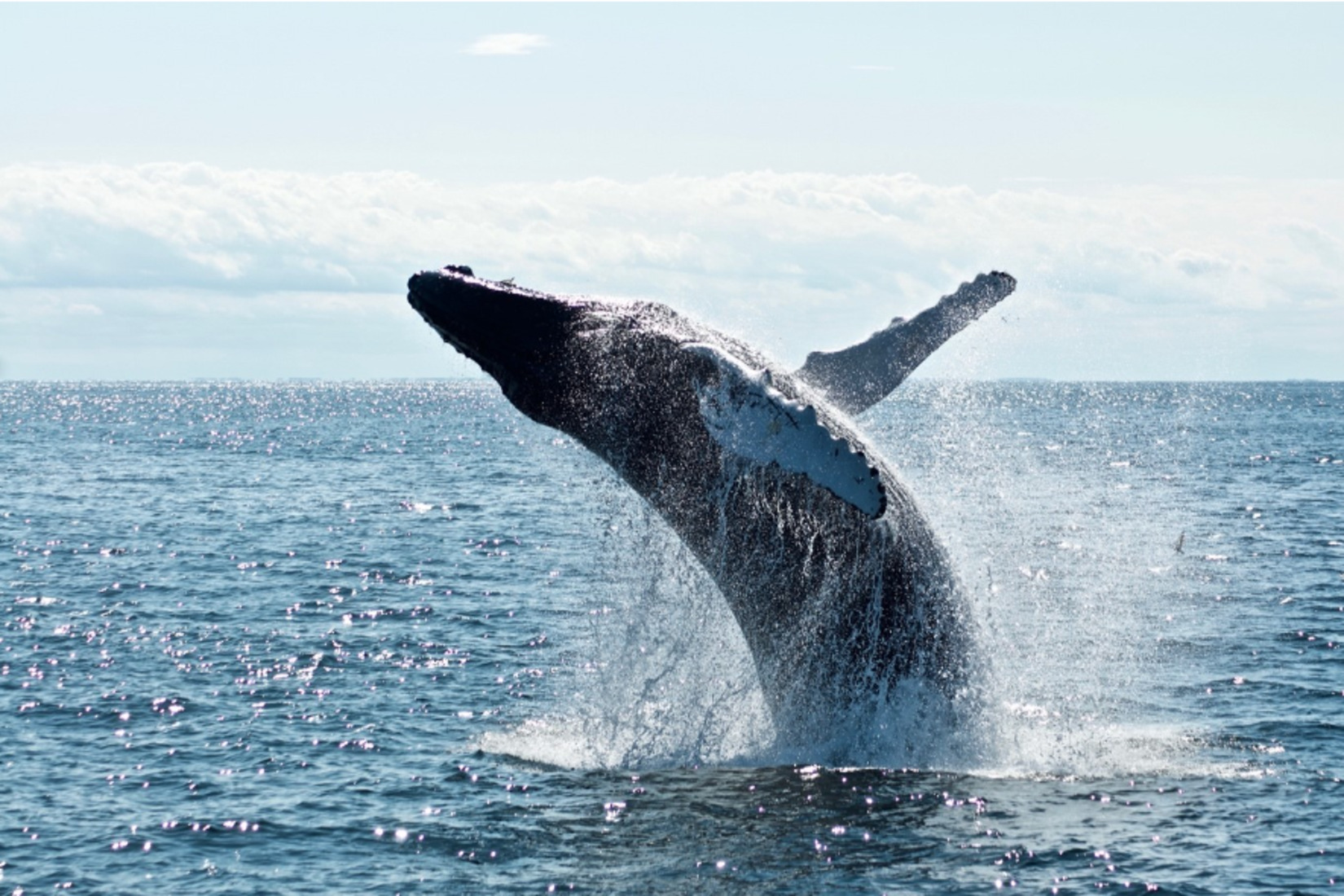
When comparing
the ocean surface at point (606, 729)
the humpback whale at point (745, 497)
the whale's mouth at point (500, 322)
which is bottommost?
the ocean surface at point (606, 729)

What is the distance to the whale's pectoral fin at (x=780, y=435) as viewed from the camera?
10320 millimetres

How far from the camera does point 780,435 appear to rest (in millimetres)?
10773

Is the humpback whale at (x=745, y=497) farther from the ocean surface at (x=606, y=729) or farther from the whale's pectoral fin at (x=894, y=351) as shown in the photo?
the ocean surface at (x=606, y=729)

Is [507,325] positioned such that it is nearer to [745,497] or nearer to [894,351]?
[745,497]

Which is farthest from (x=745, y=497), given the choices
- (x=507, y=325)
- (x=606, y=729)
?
(x=606, y=729)

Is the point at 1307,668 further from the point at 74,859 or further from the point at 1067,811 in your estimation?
the point at 74,859

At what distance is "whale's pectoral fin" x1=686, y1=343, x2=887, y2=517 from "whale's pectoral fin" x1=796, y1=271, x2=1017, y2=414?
3471 mm

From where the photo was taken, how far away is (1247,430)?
110 m

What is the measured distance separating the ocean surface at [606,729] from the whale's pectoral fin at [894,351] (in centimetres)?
168

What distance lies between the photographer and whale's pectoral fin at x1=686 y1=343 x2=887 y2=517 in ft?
33.9

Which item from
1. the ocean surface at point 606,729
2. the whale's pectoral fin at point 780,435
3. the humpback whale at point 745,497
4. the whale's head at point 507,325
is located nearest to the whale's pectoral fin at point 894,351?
the humpback whale at point 745,497

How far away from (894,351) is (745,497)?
2.70 metres

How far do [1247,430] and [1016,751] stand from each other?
103 meters

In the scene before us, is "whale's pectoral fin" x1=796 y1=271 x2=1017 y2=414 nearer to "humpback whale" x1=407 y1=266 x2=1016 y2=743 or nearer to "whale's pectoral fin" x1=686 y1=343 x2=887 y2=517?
"humpback whale" x1=407 y1=266 x2=1016 y2=743
